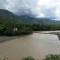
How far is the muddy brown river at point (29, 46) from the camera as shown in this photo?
242 centimetres

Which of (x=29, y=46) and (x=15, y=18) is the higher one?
(x=15, y=18)

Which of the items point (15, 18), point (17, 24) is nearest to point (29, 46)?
point (17, 24)

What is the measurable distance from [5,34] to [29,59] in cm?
56

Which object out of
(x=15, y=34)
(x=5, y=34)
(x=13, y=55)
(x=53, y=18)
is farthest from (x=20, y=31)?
(x=53, y=18)

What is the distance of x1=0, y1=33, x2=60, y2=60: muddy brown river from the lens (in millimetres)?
2416

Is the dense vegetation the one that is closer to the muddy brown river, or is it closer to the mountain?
the mountain

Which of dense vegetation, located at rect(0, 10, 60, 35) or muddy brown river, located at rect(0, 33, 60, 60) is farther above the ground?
dense vegetation, located at rect(0, 10, 60, 35)

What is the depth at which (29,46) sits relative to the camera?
2.48 m

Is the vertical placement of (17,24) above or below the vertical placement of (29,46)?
above

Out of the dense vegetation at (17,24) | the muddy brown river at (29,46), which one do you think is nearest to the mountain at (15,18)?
the dense vegetation at (17,24)

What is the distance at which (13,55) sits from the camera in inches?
94.6

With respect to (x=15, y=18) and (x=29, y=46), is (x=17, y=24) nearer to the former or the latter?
(x=15, y=18)

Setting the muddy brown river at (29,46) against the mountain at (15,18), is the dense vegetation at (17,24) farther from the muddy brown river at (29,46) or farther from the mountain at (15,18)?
A: the muddy brown river at (29,46)

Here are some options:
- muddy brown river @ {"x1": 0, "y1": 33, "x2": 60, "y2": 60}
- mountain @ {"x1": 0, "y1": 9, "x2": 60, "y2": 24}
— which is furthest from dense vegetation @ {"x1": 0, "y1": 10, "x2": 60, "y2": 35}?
muddy brown river @ {"x1": 0, "y1": 33, "x2": 60, "y2": 60}
